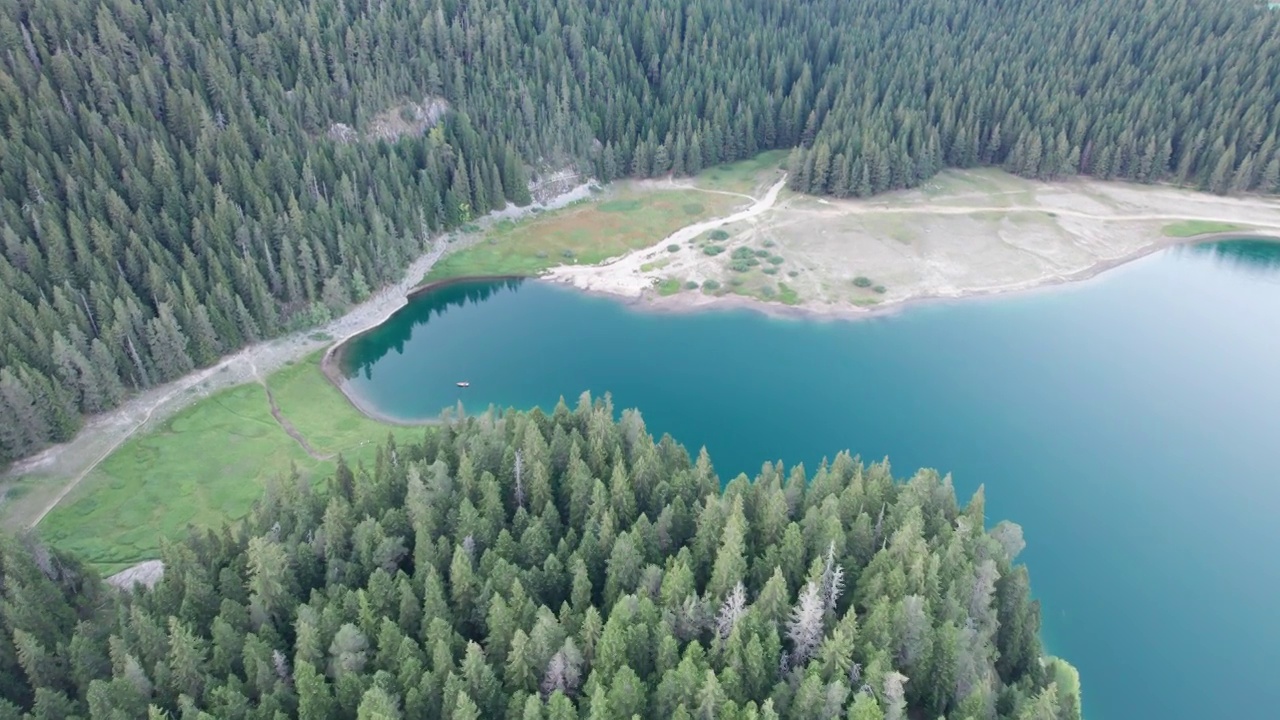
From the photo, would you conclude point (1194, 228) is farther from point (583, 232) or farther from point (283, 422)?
point (283, 422)

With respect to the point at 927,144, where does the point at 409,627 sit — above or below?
below

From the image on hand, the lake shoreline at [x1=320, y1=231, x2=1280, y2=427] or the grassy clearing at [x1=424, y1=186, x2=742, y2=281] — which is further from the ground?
the grassy clearing at [x1=424, y1=186, x2=742, y2=281]

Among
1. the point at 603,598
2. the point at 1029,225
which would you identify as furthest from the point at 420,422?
the point at 1029,225

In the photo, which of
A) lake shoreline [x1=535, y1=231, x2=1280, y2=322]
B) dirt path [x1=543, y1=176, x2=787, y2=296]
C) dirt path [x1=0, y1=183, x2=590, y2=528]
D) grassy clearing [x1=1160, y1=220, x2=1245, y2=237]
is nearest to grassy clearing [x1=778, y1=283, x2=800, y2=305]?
lake shoreline [x1=535, y1=231, x2=1280, y2=322]

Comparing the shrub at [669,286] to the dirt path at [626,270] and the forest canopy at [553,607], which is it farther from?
the forest canopy at [553,607]

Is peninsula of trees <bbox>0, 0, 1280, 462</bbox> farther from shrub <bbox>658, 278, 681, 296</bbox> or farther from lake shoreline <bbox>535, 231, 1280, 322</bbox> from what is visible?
shrub <bbox>658, 278, 681, 296</bbox>

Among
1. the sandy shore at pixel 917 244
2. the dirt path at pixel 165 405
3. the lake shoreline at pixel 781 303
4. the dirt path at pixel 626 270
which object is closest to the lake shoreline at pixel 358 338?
the dirt path at pixel 165 405

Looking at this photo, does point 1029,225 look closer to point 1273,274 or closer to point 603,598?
point 1273,274
